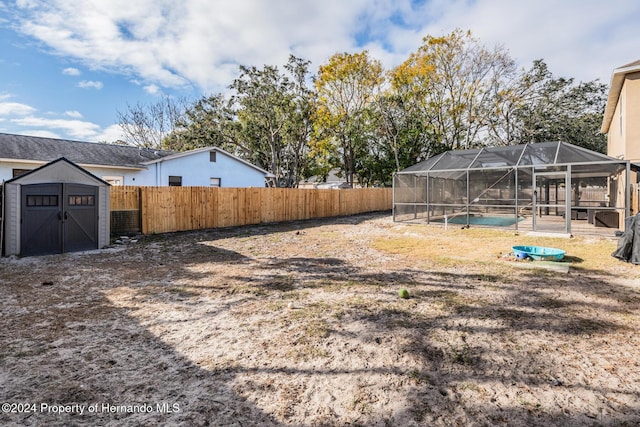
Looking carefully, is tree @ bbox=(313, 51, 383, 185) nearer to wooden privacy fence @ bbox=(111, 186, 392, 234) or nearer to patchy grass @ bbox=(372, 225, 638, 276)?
wooden privacy fence @ bbox=(111, 186, 392, 234)

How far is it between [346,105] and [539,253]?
20941 mm

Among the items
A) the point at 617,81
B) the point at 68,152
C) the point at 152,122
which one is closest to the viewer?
the point at 617,81

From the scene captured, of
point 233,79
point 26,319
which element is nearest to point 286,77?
point 233,79

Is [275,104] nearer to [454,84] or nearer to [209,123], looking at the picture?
[209,123]

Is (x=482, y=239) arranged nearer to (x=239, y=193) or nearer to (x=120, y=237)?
(x=239, y=193)

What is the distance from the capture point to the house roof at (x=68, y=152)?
13.9 meters

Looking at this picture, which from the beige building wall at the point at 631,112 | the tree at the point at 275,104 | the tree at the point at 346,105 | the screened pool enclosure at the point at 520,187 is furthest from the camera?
the tree at the point at 275,104

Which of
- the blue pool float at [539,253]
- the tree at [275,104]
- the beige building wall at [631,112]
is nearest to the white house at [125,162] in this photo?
the tree at [275,104]

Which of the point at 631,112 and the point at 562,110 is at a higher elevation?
the point at 562,110

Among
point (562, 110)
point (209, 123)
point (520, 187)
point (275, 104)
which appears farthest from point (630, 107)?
point (209, 123)

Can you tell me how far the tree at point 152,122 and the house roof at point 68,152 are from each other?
15.9 meters

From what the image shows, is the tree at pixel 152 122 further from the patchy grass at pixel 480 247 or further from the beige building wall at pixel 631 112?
the beige building wall at pixel 631 112

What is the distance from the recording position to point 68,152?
15266 millimetres

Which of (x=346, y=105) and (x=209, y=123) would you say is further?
(x=209, y=123)
